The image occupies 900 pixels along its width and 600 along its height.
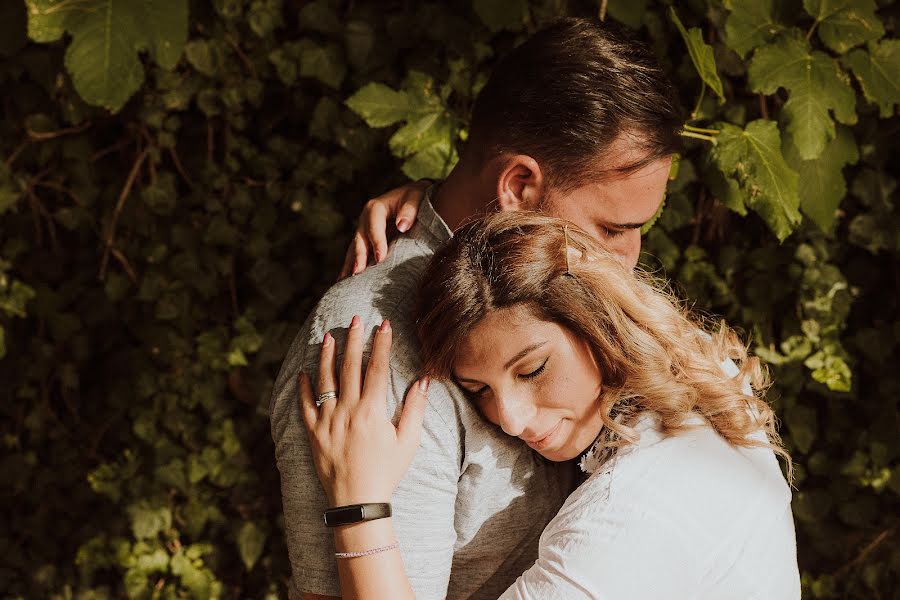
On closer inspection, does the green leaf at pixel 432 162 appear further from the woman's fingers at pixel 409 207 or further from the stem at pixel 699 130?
the stem at pixel 699 130

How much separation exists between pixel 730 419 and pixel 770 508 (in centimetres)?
17

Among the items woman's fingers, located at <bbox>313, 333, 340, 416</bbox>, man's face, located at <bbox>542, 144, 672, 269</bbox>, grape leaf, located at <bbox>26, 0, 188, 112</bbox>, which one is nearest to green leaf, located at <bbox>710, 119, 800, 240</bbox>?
man's face, located at <bbox>542, 144, 672, 269</bbox>

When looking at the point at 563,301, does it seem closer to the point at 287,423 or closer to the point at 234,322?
the point at 287,423

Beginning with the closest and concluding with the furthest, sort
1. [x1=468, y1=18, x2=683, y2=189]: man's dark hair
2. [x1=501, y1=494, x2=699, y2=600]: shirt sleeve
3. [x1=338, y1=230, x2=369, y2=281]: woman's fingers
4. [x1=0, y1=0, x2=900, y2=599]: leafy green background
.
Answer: [x1=501, y1=494, x2=699, y2=600]: shirt sleeve → [x1=468, y1=18, x2=683, y2=189]: man's dark hair → [x1=338, y1=230, x2=369, y2=281]: woman's fingers → [x1=0, y1=0, x2=900, y2=599]: leafy green background

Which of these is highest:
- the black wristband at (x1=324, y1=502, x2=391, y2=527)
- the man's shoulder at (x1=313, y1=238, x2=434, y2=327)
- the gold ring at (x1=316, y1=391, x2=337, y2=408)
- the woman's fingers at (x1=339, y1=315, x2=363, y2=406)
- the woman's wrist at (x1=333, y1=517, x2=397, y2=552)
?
the man's shoulder at (x1=313, y1=238, x2=434, y2=327)

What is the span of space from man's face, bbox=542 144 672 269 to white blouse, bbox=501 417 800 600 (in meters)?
0.40

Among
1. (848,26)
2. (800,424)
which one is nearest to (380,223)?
(848,26)

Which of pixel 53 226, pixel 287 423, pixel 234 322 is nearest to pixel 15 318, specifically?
pixel 53 226

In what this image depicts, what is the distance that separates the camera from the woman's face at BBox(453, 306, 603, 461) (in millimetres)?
1234

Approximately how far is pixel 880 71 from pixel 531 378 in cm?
127

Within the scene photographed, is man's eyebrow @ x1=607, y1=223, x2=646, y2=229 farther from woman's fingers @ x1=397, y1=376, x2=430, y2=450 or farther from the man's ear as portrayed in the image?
woman's fingers @ x1=397, y1=376, x2=430, y2=450

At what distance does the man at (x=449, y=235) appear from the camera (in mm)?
1295

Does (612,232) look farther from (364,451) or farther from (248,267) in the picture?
(248,267)

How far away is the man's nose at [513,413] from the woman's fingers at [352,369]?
9.4 inches
